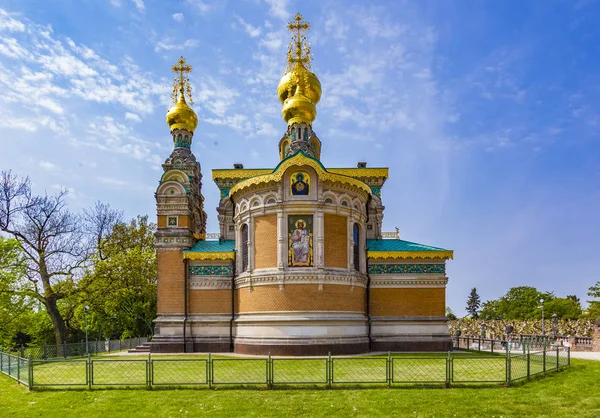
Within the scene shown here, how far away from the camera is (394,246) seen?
24891 mm

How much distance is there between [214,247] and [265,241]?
478cm

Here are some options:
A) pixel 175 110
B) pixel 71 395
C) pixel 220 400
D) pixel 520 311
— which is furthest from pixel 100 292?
pixel 520 311

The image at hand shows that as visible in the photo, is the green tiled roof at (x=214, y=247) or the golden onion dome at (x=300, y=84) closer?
the green tiled roof at (x=214, y=247)

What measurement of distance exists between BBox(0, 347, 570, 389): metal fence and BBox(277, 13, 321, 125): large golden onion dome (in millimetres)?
14934

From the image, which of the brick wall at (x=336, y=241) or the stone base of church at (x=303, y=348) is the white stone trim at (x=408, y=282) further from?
the stone base of church at (x=303, y=348)

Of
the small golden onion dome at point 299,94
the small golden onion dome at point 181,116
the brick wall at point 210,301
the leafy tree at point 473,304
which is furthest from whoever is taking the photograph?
the leafy tree at point 473,304

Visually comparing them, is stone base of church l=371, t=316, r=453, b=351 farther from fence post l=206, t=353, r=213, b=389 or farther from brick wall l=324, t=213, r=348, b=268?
fence post l=206, t=353, r=213, b=389

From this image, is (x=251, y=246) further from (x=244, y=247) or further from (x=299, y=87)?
(x=299, y=87)

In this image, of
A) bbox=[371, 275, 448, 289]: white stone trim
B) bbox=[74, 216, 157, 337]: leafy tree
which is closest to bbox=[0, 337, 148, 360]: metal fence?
bbox=[74, 216, 157, 337]: leafy tree

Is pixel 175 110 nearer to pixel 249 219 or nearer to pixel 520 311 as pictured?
pixel 249 219

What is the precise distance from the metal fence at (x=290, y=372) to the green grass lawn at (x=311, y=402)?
388 mm

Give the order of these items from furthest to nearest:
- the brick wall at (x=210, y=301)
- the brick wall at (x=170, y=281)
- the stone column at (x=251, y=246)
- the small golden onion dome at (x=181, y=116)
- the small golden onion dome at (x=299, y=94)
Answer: the small golden onion dome at (x=181, y=116), the small golden onion dome at (x=299, y=94), the brick wall at (x=170, y=281), the brick wall at (x=210, y=301), the stone column at (x=251, y=246)

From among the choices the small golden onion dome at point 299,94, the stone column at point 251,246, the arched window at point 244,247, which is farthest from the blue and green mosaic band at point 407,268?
the small golden onion dome at point 299,94

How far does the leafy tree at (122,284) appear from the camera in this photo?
30.1 meters
